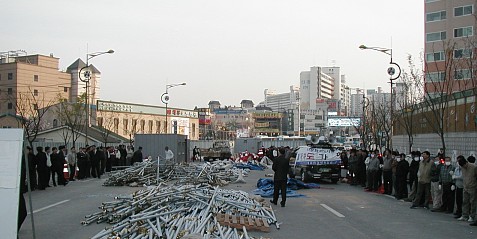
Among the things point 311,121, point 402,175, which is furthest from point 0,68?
point 311,121

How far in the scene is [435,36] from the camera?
66.9 m

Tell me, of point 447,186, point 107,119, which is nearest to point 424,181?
point 447,186

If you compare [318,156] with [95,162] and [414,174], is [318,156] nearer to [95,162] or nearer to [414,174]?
[414,174]

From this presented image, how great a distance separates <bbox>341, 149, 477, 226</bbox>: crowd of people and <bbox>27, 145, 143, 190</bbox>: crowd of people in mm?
12430

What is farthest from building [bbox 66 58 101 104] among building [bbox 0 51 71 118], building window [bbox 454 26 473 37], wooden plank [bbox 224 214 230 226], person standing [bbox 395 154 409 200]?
wooden plank [bbox 224 214 230 226]

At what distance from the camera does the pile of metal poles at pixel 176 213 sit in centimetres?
1093

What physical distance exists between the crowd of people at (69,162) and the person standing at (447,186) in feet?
40.9

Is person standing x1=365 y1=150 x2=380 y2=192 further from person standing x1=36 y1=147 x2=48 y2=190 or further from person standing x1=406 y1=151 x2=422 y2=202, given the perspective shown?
person standing x1=36 y1=147 x2=48 y2=190

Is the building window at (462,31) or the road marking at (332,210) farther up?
the building window at (462,31)

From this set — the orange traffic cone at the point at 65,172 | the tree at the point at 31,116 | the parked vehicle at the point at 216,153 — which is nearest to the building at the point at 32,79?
the tree at the point at 31,116

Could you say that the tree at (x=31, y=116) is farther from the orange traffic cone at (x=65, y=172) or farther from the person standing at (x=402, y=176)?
the person standing at (x=402, y=176)

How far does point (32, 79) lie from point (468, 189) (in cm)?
8175

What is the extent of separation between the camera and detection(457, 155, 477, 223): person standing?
47.1 feet

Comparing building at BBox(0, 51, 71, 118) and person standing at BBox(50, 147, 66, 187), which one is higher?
building at BBox(0, 51, 71, 118)
